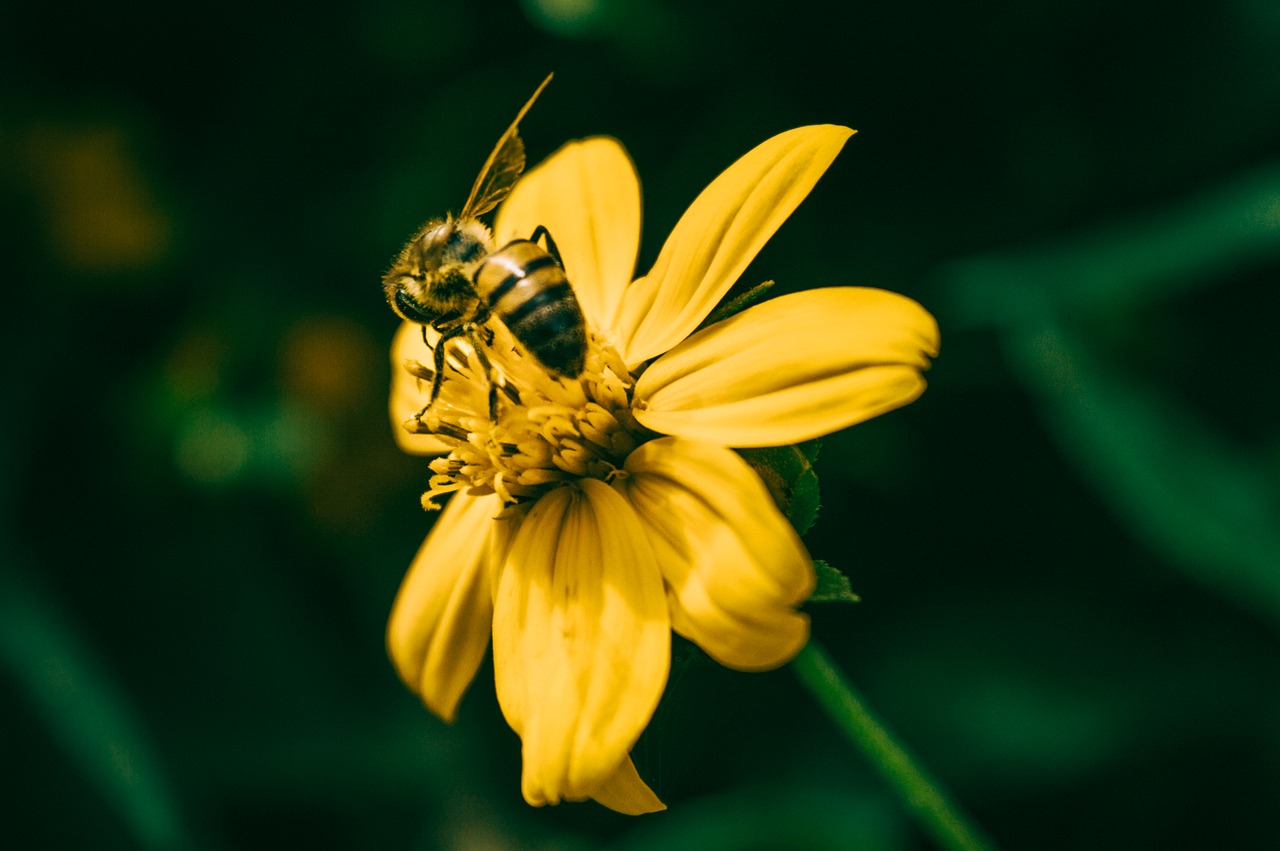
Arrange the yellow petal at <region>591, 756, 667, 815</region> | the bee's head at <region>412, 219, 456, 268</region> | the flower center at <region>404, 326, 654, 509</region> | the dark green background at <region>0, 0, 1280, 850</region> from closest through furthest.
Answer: the yellow petal at <region>591, 756, 667, 815</region>, the flower center at <region>404, 326, 654, 509</region>, the bee's head at <region>412, 219, 456, 268</region>, the dark green background at <region>0, 0, 1280, 850</region>

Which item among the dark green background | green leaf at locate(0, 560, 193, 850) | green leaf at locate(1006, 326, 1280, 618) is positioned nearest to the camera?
green leaf at locate(1006, 326, 1280, 618)

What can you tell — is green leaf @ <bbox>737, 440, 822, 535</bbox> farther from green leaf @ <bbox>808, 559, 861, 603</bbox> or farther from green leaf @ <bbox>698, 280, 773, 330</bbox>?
green leaf @ <bbox>698, 280, 773, 330</bbox>

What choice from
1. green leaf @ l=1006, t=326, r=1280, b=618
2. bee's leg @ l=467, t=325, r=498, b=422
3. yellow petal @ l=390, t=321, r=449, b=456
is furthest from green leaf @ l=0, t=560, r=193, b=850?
green leaf @ l=1006, t=326, r=1280, b=618

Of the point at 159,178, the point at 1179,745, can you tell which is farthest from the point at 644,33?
the point at 1179,745

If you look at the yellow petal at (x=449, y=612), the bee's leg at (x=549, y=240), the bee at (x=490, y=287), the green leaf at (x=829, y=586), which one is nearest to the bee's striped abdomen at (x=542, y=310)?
the bee at (x=490, y=287)

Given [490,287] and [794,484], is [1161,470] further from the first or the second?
[490,287]

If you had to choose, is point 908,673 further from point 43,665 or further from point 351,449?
point 43,665

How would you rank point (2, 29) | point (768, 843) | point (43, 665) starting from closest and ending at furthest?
1. point (768, 843)
2. point (43, 665)
3. point (2, 29)
